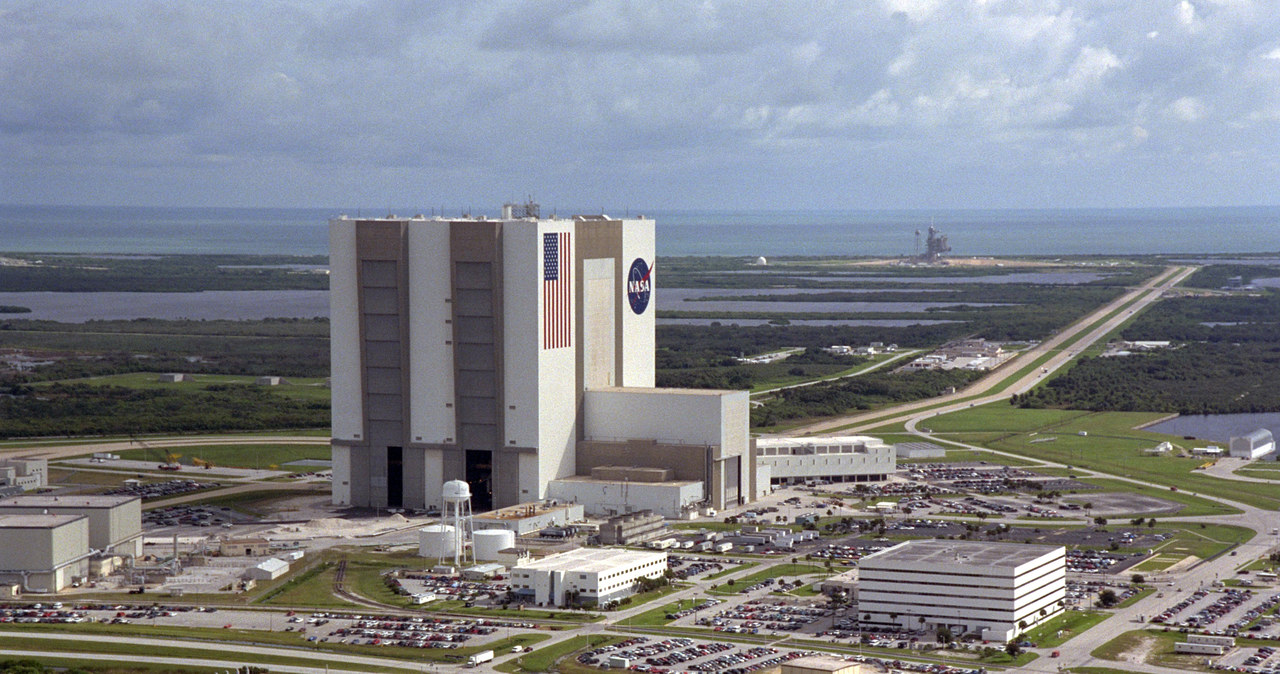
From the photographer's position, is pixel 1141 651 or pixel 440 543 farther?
pixel 440 543

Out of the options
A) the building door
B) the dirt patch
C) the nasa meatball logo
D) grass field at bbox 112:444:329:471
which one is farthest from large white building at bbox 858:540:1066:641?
grass field at bbox 112:444:329:471

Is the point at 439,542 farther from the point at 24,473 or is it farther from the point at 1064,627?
the point at 24,473

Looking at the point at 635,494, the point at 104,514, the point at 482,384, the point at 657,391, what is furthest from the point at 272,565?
the point at 657,391

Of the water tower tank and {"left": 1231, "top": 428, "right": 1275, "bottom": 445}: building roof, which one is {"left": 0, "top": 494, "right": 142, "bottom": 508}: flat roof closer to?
the water tower tank

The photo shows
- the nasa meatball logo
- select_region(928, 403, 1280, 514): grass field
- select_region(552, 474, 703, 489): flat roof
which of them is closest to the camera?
select_region(552, 474, 703, 489): flat roof

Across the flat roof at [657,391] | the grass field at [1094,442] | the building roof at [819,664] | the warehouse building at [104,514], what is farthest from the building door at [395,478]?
the grass field at [1094,442]

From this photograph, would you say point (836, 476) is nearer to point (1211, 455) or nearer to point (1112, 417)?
point (1211, 455)

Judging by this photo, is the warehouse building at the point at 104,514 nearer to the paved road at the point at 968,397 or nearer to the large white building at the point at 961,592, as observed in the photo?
the large white building at the point at 961,592
